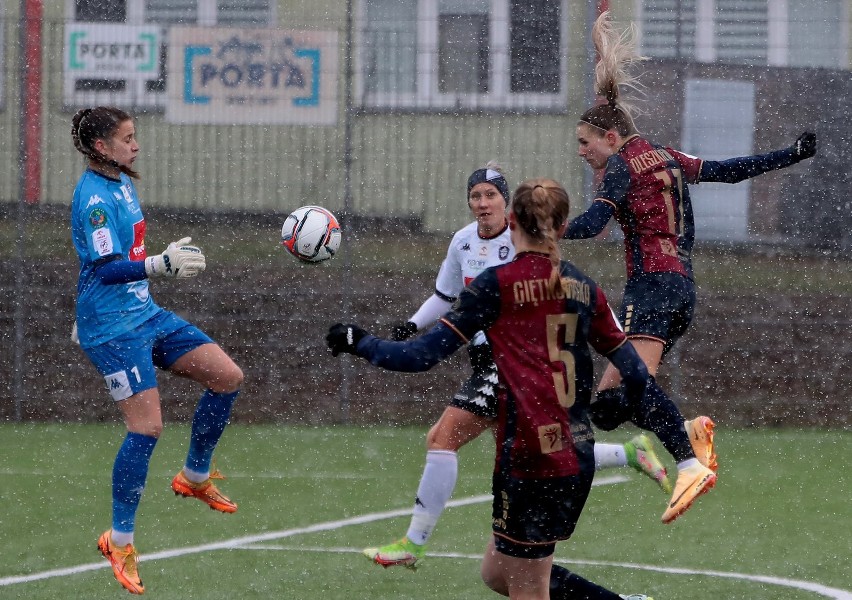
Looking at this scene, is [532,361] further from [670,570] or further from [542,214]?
[670,570]

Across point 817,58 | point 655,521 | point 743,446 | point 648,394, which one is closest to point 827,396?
point 743,446

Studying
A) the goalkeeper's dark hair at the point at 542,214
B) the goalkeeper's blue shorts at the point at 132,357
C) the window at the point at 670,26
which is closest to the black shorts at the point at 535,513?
the goalkeeper's dark hair at the point at 542,214

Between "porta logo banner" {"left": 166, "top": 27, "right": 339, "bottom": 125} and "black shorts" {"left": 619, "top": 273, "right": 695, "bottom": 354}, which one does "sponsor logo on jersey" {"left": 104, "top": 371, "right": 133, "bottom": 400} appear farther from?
"porta logo banner" {"left": 166, "top": 27, "right": 339, "bottom": 125}

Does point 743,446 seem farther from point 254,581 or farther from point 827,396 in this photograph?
point 254,581

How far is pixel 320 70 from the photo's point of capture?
11.3 meters

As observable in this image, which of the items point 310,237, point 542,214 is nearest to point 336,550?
point 310,237

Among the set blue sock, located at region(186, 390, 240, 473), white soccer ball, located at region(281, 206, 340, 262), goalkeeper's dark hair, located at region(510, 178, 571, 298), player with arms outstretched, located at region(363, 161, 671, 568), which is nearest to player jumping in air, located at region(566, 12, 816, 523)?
player with arms outstretched, located at region(363, 161, 671, 568)

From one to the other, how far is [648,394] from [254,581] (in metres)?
1.95

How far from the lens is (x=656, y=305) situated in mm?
6758

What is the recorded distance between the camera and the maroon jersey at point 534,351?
15.5 ft

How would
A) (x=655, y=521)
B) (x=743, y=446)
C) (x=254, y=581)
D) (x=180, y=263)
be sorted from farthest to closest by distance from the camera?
(x=743, y=446) → (x=655, y=521) → (x=254, y=581) → (x=180, y=263)

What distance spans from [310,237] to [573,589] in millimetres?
2313

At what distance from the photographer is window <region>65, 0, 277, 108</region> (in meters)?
11.4

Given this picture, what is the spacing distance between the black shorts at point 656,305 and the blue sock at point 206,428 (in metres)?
1.93
